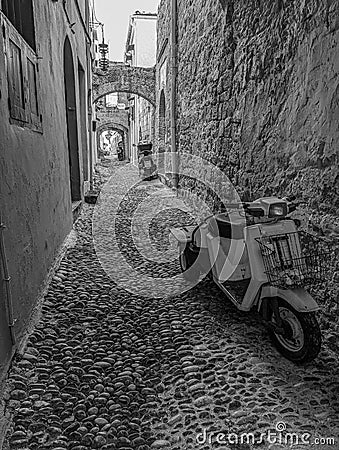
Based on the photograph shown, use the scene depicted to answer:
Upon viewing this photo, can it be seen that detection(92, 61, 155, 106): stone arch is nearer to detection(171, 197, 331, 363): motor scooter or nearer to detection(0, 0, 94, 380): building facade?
detection(0, 0, 94, 380): building facade

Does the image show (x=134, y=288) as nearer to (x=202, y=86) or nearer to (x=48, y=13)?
(x=48, y=13)

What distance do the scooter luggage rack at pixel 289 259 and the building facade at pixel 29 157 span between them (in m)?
1.45

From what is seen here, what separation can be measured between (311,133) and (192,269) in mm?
1567

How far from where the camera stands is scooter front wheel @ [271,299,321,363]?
2.04 m

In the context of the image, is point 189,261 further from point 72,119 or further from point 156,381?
point 72,119

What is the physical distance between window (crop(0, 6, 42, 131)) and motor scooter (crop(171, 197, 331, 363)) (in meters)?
1.52

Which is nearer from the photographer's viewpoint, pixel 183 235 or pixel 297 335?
pixel 297 335

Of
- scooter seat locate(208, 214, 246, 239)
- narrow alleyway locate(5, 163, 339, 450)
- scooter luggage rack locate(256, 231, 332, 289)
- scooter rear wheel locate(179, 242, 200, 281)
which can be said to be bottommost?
narrow alleyway locate(5, 163, 339, 450)

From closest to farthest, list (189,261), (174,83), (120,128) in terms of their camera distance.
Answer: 1. (189,261)
2. (174,83)
3. (120,128)

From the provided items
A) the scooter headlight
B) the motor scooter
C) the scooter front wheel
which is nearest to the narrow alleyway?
the scooter front wheel

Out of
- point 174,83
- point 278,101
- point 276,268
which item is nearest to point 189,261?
point 276,268

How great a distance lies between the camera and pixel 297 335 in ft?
6.99

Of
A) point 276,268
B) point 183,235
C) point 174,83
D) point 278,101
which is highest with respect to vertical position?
point 174,83

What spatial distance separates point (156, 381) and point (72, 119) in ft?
16.9
